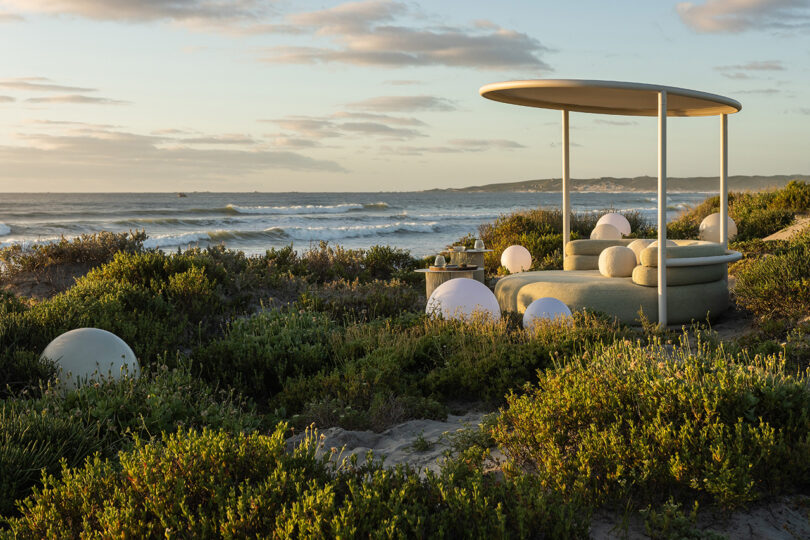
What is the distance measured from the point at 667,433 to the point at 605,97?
6439mm

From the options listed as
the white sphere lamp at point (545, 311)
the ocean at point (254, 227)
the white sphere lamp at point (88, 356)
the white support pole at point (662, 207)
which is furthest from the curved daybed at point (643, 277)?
the ocean at point (254, 227)

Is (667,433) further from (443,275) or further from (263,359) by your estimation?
(443,275)

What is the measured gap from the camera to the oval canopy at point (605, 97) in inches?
286

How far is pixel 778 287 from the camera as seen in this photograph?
25.1ft

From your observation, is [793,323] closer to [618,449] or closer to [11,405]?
[618,449]

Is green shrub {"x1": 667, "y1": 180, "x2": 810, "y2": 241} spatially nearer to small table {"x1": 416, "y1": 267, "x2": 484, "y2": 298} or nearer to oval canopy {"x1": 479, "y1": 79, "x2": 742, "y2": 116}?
oval canopy {"x1": 479, "y1": 79, "x2": 742, "y2": 116}

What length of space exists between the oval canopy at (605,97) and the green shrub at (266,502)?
546 cm

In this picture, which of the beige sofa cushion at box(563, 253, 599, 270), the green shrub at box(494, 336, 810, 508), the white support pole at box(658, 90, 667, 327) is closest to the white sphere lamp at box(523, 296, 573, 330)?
the white support pole at box(658, 90, 667, 327)

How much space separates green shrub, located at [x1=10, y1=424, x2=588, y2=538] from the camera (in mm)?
2441

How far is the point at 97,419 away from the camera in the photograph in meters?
4.02

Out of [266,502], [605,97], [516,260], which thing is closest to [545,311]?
[605,97]

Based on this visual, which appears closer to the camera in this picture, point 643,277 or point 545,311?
point 545,311

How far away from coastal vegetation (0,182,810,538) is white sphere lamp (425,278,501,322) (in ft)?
0.92

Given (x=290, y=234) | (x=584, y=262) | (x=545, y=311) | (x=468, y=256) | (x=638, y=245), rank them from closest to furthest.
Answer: (x=545, y=311)
(x=638, y=245)
(x=584, y=262)
(x=468, y=256)
(x=290, y=234)
